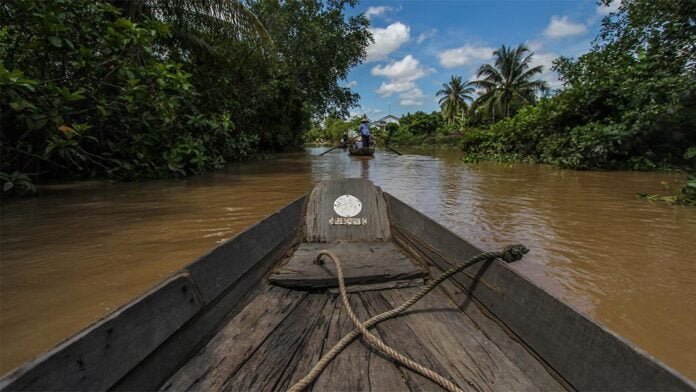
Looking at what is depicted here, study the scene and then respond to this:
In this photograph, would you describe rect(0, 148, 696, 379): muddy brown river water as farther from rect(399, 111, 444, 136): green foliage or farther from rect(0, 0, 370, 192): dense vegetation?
rect(399, 111, 444, 136): green foliage

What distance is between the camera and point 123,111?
7473 millimetres

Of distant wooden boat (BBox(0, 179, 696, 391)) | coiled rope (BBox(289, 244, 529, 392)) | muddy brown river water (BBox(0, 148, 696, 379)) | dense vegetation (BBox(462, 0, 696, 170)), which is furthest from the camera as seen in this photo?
dense vegetation (BBox(462, 0, 696, 170))

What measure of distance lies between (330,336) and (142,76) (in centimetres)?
658

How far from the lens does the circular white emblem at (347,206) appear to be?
3.35 m

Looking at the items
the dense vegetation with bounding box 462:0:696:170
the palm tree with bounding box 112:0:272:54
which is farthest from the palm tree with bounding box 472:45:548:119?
the palm tree with bounding box 112:0:272:54

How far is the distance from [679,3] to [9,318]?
12.9 meters

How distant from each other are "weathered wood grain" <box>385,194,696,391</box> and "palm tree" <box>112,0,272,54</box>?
9262mm

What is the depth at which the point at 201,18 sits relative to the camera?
912 centimetres

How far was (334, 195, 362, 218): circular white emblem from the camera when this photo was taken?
11.0ft

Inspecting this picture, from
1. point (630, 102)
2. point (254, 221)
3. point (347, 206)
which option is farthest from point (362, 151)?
point (347, 206)

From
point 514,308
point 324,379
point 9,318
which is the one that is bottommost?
point 9,318

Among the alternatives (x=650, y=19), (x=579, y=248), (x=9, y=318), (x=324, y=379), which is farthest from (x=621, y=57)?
(x=9, y=318)

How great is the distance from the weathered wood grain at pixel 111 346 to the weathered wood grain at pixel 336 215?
67.5 inches

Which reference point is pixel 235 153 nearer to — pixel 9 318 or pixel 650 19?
pixel 9 318
